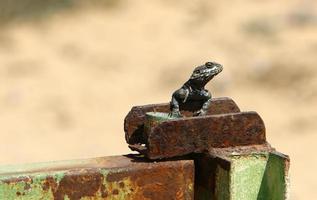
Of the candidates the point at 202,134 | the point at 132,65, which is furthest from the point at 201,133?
the point at 132,65

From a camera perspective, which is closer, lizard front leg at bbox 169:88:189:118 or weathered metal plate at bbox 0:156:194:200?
weathered metal plate at bbox 0:156:194:200

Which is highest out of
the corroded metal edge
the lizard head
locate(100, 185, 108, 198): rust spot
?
the lizard head

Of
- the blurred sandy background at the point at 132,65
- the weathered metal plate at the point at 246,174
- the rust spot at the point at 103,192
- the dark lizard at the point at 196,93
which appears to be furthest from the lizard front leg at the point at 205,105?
the blurred sandy background at the point at 132,65

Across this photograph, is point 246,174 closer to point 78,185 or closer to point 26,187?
point 78,185

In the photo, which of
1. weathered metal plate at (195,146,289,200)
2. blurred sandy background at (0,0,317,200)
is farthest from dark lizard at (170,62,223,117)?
blurred sandy background at (0,0,317,200)

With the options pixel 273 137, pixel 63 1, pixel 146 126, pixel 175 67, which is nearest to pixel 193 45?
pixel 175 67

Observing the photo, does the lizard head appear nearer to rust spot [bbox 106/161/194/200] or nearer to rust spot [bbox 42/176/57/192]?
rust spot [bbox 106/161/194/200]

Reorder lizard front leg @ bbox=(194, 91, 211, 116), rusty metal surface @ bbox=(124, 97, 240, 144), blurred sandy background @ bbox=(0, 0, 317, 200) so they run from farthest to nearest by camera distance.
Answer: blurred sandy background @ bbox=(0, 0, 317, 200) → rusty metal surface @ bbox=(124, 97, 240, 144) → lizard front leg @ bbox=(194, 91, 211, 116)
